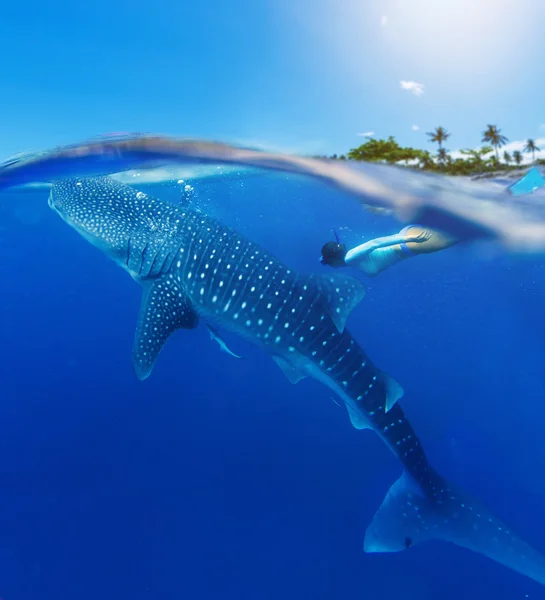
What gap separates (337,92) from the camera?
15.5 feet

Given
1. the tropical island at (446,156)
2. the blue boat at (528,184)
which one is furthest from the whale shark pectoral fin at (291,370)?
the blue boat at (528,184)

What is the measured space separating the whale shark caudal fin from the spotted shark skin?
0.01 meters

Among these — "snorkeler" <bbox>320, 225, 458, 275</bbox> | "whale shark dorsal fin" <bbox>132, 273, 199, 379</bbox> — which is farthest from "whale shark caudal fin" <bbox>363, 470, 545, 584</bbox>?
"whale shark dorsal fin" <bbox>132, 273, 199, 379</bbox>

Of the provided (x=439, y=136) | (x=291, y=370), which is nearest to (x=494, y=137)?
(x=439, y=136)

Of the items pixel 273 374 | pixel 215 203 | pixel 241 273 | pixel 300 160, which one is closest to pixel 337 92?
pixel 300 160

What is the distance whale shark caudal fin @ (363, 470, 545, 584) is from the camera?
12.8ft

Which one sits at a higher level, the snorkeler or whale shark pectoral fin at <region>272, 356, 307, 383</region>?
the snorkeler

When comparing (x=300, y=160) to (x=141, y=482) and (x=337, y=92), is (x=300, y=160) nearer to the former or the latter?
(x=337, y=92)

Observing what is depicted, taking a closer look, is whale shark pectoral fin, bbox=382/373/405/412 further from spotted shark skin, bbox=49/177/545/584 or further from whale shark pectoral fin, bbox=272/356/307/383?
whale shark pectoral fin, bbox=272/356/307/383

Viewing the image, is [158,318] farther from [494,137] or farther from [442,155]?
[494,137]

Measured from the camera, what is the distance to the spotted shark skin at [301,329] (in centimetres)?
408

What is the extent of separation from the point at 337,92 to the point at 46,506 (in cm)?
779

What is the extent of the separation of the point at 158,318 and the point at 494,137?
4.75 metres

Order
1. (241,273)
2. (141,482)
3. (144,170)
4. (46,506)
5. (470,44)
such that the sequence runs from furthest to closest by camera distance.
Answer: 1. (144,170)
2. (141,482)
3. (46,506)
4. (241,273)
5. (470,44)
